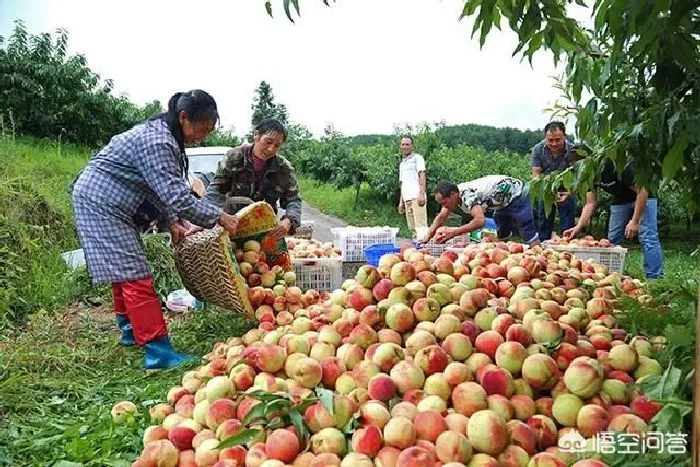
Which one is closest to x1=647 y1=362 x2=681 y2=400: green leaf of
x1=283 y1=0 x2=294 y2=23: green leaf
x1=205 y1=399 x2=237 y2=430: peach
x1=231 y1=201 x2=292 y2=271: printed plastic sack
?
x1=205 y1=399 x2=237 y2=430: peach

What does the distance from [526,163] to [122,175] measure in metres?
17.1

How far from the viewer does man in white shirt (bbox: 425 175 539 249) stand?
6109mm

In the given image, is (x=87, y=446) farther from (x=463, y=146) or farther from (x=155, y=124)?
(x=463, y=146)

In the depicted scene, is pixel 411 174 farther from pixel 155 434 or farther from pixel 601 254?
pixel 155 434

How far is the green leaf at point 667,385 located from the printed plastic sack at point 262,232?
8.86 feet

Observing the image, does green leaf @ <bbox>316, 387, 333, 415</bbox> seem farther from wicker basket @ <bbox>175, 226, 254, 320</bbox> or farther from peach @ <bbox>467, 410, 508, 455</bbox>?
wicker basket @ <bbox>175, 226, 254, 320</bbox>

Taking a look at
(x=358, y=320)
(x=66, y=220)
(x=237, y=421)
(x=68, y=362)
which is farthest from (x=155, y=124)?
(x=66, y=220)

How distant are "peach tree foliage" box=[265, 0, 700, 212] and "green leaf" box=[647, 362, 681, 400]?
26.7 inches

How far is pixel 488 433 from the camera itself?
65.3 inches

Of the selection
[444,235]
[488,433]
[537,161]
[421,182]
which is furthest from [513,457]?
[421,182]

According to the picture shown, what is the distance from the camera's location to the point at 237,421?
1.90 m

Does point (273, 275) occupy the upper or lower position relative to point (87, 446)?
upper

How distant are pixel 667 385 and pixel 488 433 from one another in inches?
21.2

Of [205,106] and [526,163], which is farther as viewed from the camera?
[526,163]
